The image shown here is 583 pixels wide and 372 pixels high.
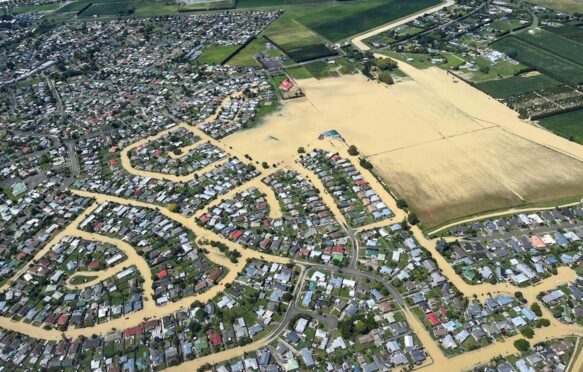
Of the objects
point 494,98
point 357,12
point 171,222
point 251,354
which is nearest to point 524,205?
point 494,98

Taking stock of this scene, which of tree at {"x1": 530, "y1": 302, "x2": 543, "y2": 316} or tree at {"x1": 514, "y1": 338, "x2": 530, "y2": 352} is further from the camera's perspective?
tree at {"x1": 530, "y1": 302, "x2": 543, "y2": 316}

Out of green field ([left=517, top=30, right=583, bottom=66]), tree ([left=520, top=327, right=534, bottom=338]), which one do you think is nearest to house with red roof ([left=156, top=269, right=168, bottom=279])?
tree ([left=520, top=327, right=534, bottom=338])

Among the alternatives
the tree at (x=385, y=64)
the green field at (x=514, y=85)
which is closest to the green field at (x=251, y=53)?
the tree at (x=385, y=64)

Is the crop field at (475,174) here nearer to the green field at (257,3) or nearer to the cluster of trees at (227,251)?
the cluster of trees at (227,251)

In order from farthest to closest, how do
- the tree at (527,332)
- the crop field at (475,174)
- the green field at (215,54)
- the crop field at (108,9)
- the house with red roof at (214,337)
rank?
the crop field at (108,9) < the green field at (215,54) < the crop field at (475,174) < the house with red roof at (214,337) < the tree at (527,332)

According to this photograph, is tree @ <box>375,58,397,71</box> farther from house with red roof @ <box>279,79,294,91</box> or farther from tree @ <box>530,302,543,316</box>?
tree @ <box>530,302,543,316</box>

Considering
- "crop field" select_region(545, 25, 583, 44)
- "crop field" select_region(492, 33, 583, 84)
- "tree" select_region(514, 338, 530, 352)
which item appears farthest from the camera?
"crop field" select_region(545, 25, 583, 44)
